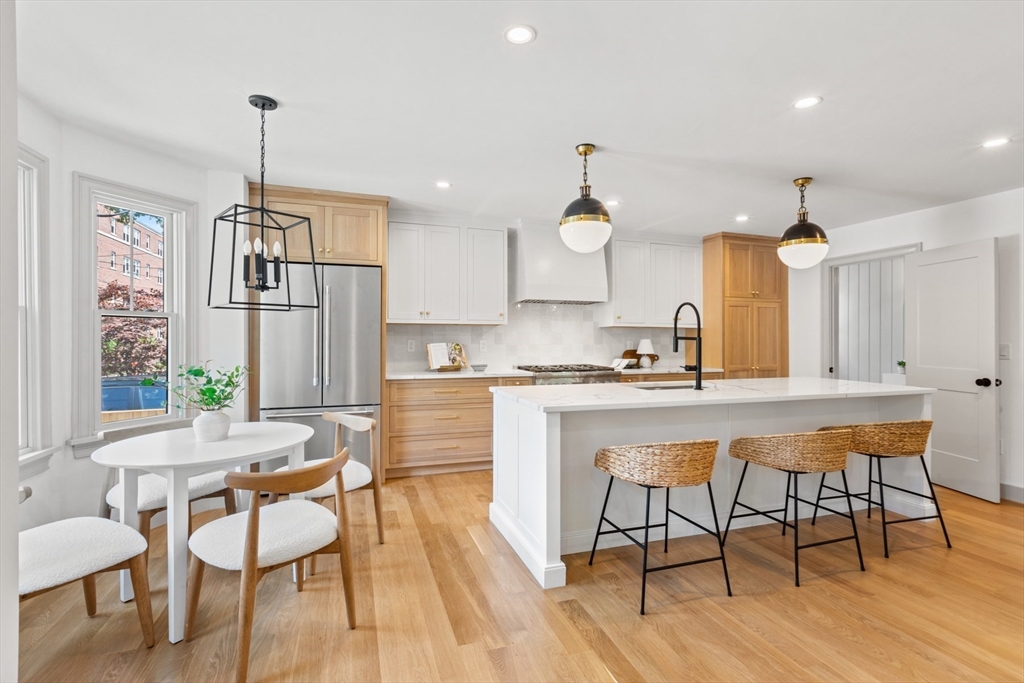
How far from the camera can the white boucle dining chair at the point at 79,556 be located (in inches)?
65.7

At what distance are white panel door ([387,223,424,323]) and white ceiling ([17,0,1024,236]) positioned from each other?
0.92 meters

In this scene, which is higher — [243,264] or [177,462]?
[243,264]

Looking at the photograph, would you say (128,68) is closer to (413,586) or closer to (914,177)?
(413,586)

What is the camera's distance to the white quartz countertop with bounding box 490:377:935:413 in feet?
8.26

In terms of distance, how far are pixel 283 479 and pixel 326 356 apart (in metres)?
2.31

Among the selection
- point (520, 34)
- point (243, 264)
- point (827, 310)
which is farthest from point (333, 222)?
point (827, 310)

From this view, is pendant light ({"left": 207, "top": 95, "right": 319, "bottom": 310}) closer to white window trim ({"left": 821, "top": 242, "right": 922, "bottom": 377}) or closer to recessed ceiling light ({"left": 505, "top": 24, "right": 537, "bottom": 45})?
recessed ceiling light ({"left": 505, "top": 24, "right": 537, "bottom": 45})

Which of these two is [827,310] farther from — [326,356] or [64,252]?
[64,252]

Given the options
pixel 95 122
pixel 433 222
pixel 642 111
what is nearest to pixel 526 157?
pixel 642 111

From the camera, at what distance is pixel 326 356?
3.97m

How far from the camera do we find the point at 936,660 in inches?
74.0

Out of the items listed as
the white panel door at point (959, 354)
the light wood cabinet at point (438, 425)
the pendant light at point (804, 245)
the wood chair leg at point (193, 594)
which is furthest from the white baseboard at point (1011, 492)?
the wood chair leg at point (193, 594)

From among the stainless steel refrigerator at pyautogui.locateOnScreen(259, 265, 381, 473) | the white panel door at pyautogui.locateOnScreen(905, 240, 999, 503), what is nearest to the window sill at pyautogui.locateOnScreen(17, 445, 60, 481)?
the stainless steel refrigerator at pyautogui.locateOnScreen(259, 265, 381, 473)

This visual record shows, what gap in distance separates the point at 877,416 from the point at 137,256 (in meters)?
4.95
